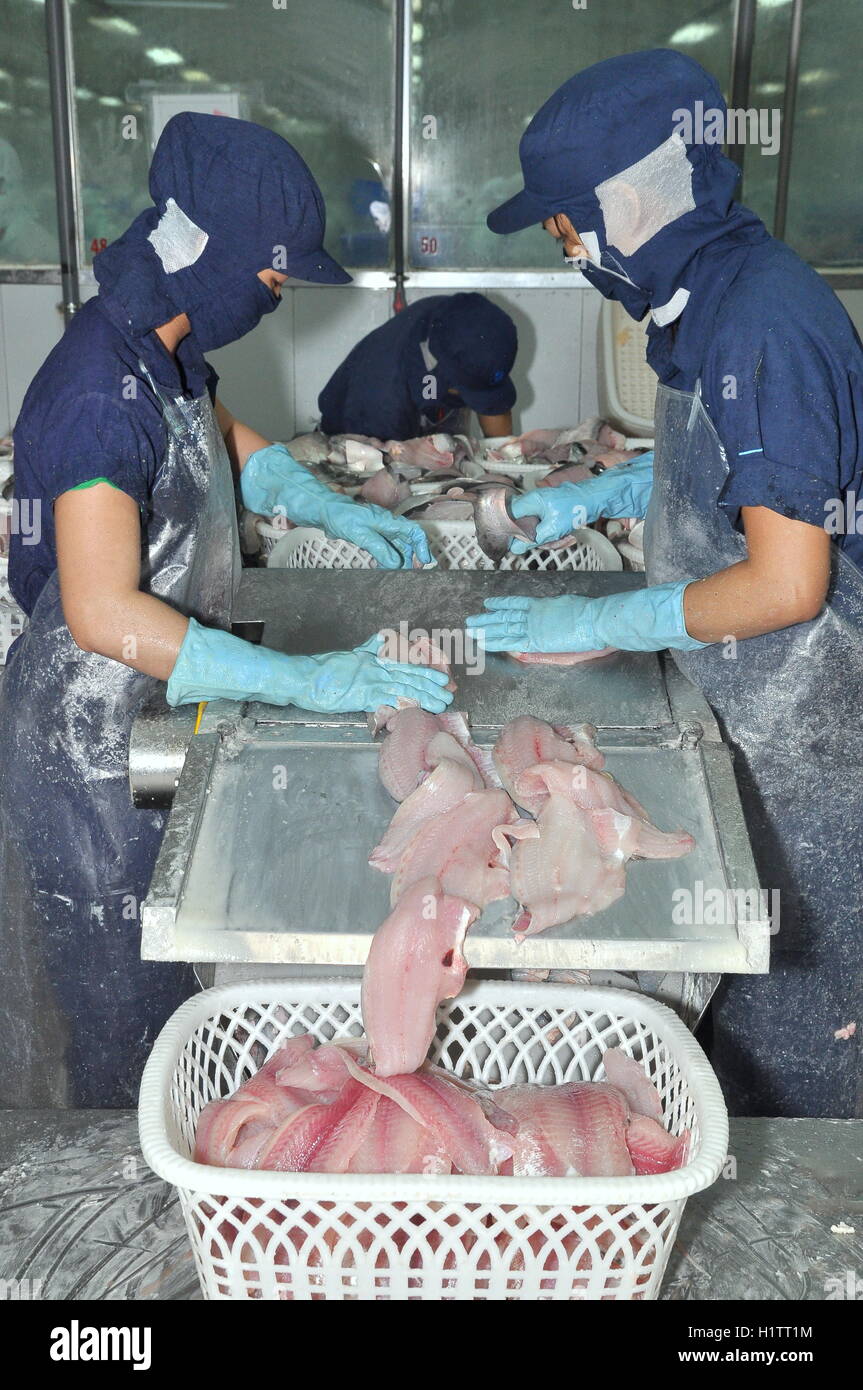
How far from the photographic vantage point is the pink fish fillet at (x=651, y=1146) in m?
1.57

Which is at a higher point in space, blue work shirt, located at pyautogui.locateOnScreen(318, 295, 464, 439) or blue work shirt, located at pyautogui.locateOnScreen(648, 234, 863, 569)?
blue work shirt, located at pyautogui.locateOnScreen(648, 234, 863, 569)

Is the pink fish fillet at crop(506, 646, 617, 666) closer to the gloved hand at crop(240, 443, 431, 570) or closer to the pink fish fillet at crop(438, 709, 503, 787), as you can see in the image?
the pink fish fillet at crop(438, 709, 503, 787)

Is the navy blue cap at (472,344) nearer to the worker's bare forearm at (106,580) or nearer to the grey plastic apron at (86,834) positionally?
the grey plastic apron at (86,834)

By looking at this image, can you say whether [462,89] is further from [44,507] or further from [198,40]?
[44,507]

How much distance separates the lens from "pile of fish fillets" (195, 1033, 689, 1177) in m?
1.56

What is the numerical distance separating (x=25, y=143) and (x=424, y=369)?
10.2 feet

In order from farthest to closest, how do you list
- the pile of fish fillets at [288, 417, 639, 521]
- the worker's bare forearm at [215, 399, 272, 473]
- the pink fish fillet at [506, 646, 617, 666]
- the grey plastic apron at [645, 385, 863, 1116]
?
the pile of fish fillets at [288, 417, 639, 521] < the worker's bare forearm at [215, 399, 272, 473] < the pink fish fillet at [506, 646, 617, 666] < the grey plastic apron at [645, 385, 863, 1116]

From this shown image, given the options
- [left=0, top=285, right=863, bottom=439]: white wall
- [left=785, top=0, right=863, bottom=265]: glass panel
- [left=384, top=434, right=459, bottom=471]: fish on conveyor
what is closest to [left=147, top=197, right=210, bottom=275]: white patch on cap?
[left=384, top=434, right=459, bottom=471]: fish on conveyor

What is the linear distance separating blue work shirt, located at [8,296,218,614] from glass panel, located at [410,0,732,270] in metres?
5.11

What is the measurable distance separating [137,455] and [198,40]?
5.60m

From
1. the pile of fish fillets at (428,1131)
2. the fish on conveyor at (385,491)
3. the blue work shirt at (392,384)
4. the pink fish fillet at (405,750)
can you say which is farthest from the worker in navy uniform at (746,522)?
the blue work shirt at (392,384)

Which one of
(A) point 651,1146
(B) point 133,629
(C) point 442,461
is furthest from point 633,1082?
(C) point 442,461

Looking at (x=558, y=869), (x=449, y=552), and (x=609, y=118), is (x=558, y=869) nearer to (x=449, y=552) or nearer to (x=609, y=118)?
(x=609, y=118)
